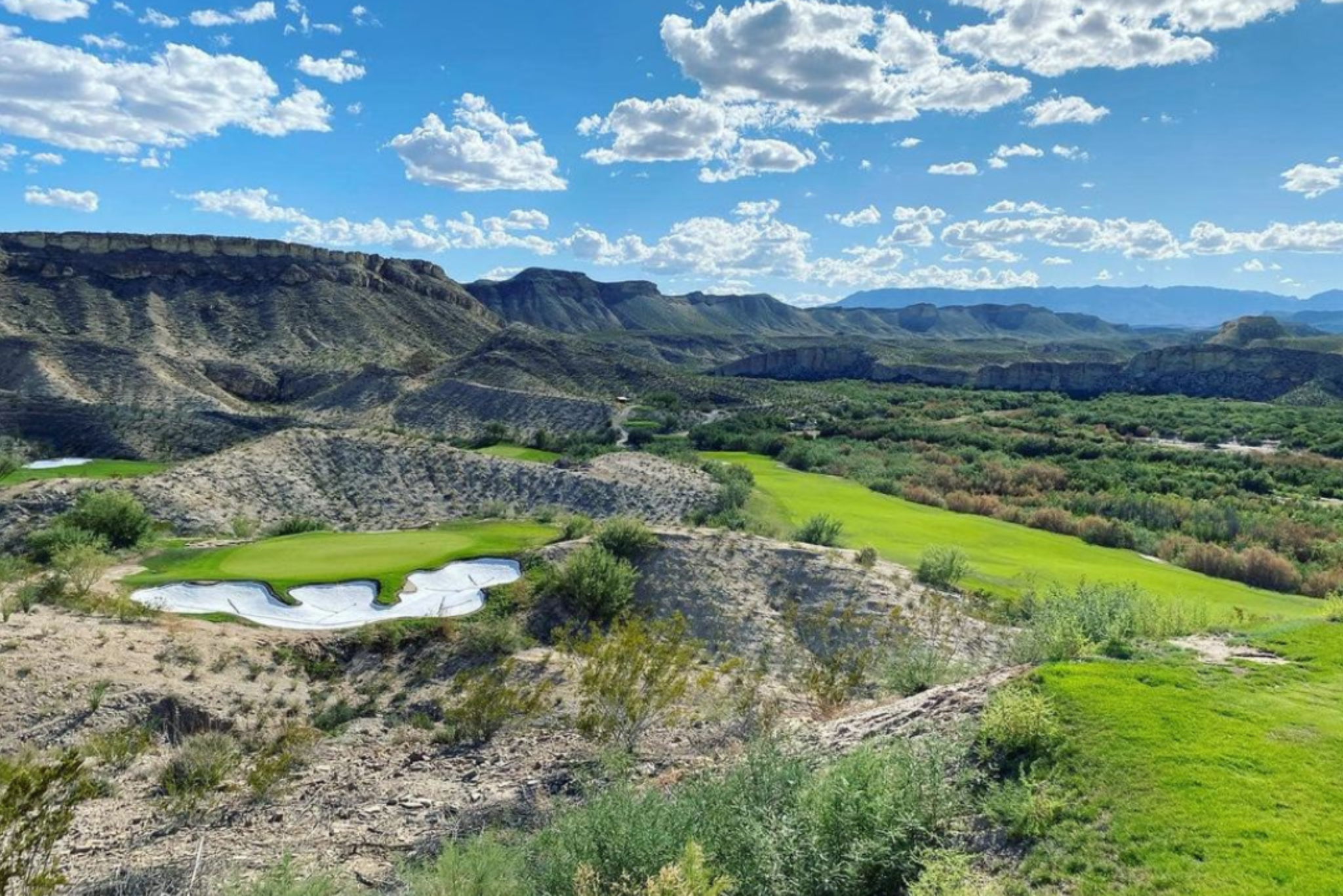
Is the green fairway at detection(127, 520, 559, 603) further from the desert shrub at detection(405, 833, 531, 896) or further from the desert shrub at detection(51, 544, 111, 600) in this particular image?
the desert shrub at detection(405, 833, 531, 896)

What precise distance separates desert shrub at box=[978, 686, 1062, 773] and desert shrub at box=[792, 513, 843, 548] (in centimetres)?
1511

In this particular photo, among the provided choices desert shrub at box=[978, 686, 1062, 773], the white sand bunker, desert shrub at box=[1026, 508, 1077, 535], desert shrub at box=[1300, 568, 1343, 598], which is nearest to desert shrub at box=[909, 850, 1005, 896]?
desert shrub at box=[978, 686, 1062, 773]

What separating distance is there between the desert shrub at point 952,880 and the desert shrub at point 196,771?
7911 mm

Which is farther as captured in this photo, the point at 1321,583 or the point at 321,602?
the point at 1321,583

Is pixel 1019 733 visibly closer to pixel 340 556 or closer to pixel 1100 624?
pixel 1100 624

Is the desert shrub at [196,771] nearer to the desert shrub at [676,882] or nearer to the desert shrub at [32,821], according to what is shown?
the desert shrub at [32,821]

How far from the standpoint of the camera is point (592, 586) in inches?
669

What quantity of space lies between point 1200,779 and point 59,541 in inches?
851

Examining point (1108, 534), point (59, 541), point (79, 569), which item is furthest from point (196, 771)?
point (1108, 534)

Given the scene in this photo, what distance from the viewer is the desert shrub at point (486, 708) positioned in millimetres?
11945

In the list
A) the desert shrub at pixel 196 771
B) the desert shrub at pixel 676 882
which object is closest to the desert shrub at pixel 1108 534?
the desert shrub at pixel 676 882

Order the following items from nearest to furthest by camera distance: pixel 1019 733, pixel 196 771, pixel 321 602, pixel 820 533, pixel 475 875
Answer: pixel 475 875
pixel 1019 733
pixel 196 771
pixel 321 602
pixel 820 533

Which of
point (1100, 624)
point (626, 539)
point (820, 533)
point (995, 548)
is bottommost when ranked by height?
point (995, 548)

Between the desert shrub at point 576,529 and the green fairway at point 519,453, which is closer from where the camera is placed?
the desert shrub at point 576,529
